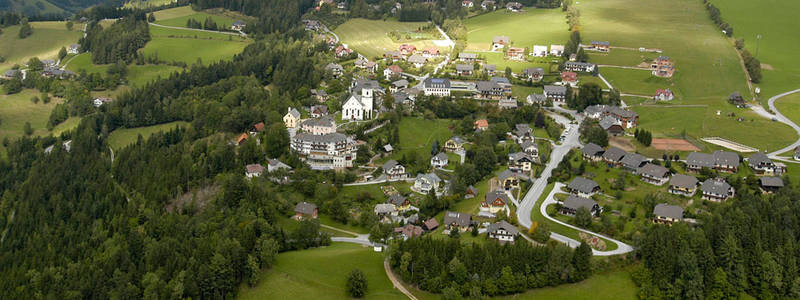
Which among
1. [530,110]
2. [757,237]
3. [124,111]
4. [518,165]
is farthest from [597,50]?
[124,111]

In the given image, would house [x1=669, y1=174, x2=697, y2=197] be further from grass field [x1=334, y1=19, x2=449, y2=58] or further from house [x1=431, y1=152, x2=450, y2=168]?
grass field [x1=334, y1=19, x2=449, y2=58]

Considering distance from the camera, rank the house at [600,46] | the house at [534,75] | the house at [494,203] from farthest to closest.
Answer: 1. the house at [600,46]
2. the house at [534,75]
3. the house at [494,203]

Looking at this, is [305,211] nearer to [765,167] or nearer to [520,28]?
[765,167]

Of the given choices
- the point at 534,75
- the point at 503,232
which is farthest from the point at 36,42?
the point at 503,232

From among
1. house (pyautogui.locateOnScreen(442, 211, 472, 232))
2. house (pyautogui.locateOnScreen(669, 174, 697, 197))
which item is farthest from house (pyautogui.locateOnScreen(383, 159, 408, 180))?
house (pyautogui.locateOnScreen(669, 174, 697, 197))

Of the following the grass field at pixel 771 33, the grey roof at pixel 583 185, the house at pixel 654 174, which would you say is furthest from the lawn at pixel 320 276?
the grass field at pixel 771 33

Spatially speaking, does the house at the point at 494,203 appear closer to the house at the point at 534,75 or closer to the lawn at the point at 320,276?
the lawn at the point at 320,276

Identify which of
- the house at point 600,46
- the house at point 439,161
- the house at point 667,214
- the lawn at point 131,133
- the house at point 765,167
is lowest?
the lawn at point 131,133
